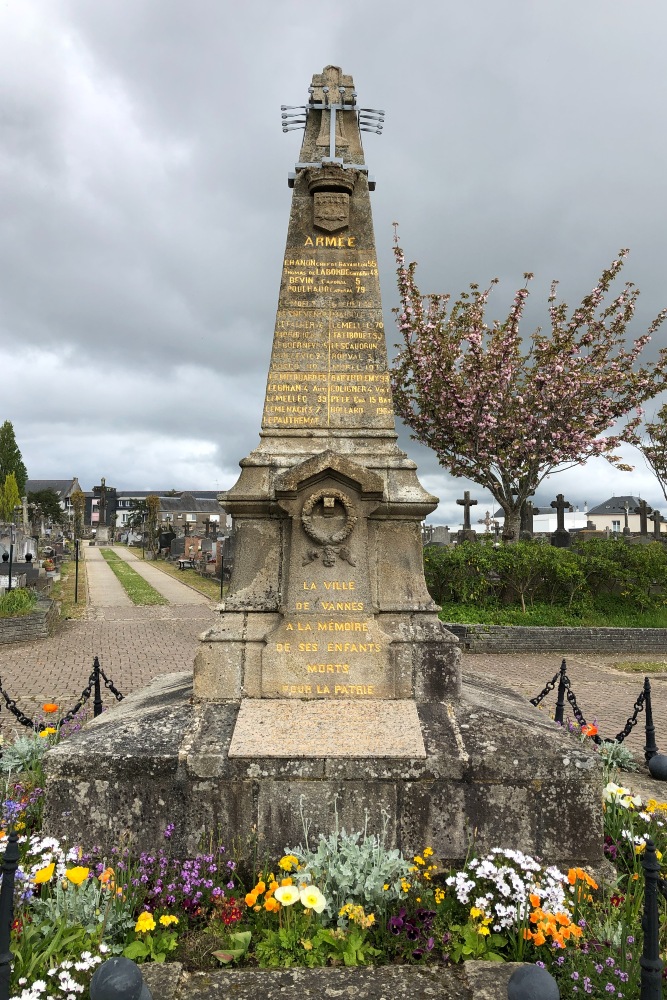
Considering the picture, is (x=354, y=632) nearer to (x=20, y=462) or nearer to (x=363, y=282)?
(x=363, y=282)

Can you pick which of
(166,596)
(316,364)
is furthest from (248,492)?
(166,596)

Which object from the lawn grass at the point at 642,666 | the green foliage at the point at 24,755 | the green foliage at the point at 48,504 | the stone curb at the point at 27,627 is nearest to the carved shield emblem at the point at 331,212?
the green foliage at the point at 24,755

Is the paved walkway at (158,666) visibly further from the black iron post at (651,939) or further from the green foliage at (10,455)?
the green foliage at (10,455)

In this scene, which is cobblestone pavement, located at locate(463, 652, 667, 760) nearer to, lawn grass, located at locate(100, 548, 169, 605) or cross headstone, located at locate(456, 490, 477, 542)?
cross headstone, located at locate(456, 490, 477, 542)

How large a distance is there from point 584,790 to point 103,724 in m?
3.33

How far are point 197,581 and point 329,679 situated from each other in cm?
2817

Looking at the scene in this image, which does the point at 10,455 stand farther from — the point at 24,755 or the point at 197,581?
the point at 24,755

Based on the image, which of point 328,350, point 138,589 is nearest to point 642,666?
point 328,350

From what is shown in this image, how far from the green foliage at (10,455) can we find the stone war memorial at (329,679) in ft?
256

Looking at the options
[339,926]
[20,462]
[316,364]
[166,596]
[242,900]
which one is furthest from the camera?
[20,462]

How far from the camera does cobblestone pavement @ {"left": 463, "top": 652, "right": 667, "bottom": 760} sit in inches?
333

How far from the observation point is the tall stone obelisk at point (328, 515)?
480 centimetres

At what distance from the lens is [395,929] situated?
11.1 ft

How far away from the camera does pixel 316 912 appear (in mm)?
→ 3436
